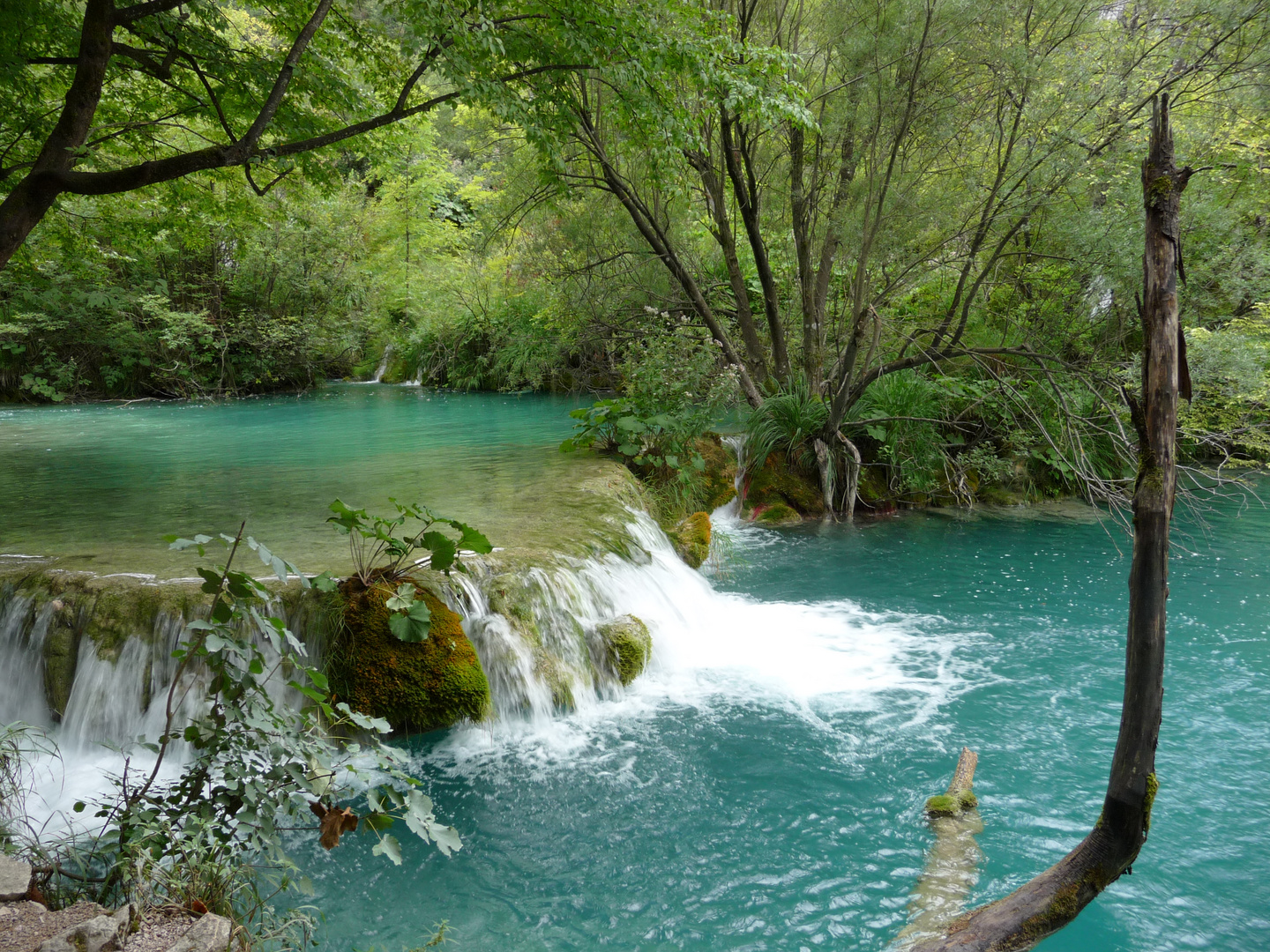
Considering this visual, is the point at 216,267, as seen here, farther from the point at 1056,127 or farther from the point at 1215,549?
the point at 1215,549

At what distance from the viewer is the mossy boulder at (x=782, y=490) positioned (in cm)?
1143

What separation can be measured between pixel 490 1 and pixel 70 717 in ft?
21.6

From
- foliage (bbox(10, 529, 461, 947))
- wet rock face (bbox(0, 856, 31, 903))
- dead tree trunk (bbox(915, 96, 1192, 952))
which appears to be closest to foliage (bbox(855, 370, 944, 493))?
dead tree trunk (bbox(915, 96, 1192, 952))

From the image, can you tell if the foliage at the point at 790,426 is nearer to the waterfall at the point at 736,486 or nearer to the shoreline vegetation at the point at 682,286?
the shoreline vegetation at the point at 682,286

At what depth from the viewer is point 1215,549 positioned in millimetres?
9781

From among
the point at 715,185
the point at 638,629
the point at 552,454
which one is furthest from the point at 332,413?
the point at 638,629

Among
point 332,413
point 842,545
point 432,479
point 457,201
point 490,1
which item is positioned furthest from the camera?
point 457,201

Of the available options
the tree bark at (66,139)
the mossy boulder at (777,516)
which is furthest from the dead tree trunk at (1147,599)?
the mossy boulder at (777,516)

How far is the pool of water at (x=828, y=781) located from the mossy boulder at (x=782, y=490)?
122 inches

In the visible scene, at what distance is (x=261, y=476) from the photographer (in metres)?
9.82

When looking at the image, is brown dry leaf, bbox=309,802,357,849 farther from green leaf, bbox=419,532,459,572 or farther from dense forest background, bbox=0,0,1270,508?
dense forest background, bbox=0,0,1270,508

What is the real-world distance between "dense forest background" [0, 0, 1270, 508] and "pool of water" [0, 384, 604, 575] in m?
2.27

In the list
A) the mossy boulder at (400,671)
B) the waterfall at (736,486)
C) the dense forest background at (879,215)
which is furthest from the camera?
the waterfall at (736,486)

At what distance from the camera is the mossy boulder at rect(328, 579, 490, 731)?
16.6 feet
